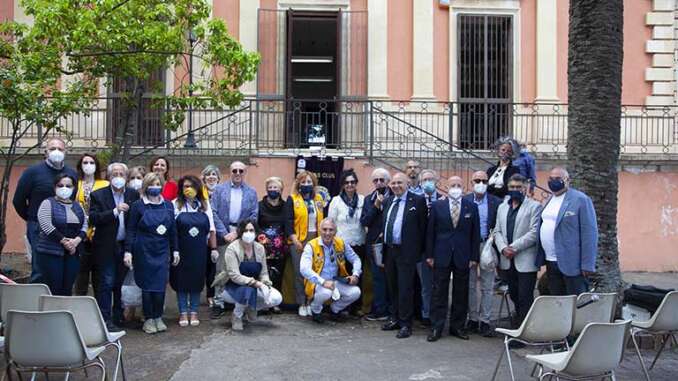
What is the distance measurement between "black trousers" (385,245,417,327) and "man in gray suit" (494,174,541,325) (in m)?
1.11

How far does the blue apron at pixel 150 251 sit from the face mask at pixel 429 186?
3.27 metres

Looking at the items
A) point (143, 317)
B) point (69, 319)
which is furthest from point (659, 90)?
point (69, 319)

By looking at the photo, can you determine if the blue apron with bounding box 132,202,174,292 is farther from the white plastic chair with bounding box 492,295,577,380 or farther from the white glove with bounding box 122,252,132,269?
the white plastic chair with bounding box 492,295,577,380

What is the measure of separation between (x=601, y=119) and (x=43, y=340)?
20.9ft

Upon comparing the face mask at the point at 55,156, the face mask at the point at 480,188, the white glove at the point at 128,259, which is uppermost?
the face mask at the point at 55,156

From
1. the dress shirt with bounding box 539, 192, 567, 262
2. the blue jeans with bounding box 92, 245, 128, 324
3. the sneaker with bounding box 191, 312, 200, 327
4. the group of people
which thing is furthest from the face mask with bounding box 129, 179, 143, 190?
the dress shirt with bounding box 539, 192, 567, 262

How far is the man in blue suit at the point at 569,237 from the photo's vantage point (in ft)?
23.6

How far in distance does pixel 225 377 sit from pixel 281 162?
6.78 metres

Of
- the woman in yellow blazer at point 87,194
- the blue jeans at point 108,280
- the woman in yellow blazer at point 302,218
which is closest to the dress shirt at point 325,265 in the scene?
the woman in yellow blazer at point 302,218

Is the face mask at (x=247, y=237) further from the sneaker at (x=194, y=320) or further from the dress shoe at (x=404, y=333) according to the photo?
the dress shoe at (x=404, y=333)

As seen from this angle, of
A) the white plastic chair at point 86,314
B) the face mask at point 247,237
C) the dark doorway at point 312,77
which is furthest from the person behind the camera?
the dark doorway at point 312,77

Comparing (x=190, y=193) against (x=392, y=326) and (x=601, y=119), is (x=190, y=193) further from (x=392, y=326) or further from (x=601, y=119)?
(x=601, y=119)

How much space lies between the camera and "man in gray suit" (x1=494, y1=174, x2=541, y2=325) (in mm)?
7770

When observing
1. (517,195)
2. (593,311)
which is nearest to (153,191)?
(517,195)
